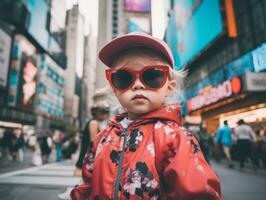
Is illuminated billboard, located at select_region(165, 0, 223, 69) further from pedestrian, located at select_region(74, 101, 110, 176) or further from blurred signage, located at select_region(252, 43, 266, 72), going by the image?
blurred signage, located at select_region(252, 43, 266, 72)

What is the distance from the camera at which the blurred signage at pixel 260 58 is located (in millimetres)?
1762

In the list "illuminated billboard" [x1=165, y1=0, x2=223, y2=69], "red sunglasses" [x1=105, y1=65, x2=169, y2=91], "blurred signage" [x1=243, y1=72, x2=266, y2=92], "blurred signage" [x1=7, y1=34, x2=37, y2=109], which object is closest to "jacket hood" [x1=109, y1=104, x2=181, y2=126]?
"red sunglasses" [x1=105, y1=65, x2=169, y2=91]

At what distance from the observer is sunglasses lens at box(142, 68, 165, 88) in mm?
1237

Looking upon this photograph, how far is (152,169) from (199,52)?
82.6ft

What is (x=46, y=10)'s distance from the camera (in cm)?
4219

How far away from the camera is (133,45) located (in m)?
1.35

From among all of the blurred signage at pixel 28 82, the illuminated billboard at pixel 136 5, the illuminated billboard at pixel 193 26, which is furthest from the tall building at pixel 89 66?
the illuminated billboard at pixel 193 26

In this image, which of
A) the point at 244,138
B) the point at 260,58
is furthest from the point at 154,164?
the point at 244,138

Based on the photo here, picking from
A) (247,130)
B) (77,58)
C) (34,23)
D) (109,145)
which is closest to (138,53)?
(109,145)

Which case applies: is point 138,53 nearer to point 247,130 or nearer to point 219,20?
point 247,130

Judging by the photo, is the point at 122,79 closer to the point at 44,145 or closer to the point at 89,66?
the point at 44,145

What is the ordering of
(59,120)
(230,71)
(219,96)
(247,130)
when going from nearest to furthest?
(247,130), (219,96), (230,71), (59,120)

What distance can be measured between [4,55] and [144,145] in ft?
103

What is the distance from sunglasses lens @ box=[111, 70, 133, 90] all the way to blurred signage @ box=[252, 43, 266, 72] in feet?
3.73
